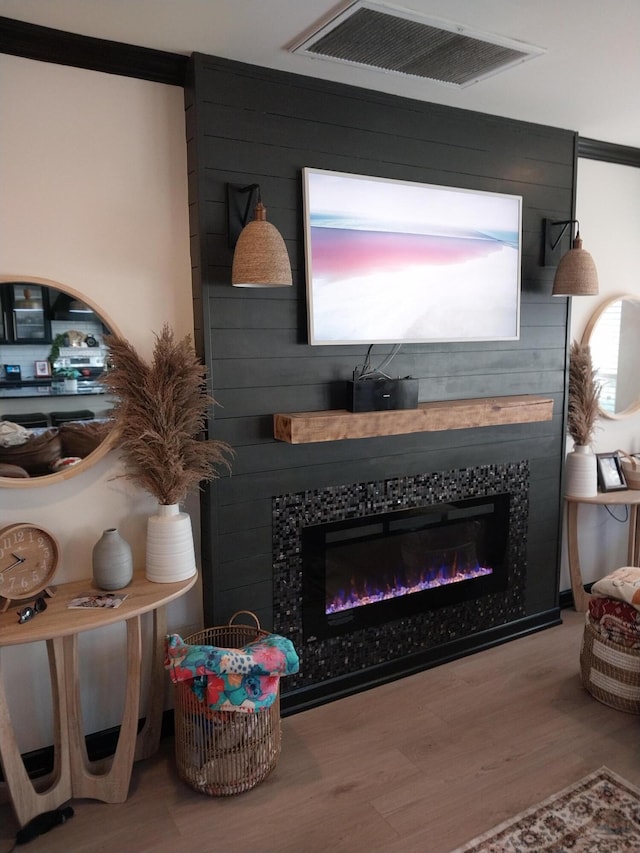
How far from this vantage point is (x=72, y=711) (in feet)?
7.11

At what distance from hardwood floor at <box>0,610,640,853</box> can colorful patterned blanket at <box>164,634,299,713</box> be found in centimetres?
35

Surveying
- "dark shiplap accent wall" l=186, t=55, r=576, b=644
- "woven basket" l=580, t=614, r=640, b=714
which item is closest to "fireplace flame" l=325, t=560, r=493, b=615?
"dark shiplap accent wall" l=186, t=55, r=576, b=644

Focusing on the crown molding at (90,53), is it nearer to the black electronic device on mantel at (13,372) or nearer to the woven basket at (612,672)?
the black electronic device on mantel at (13,372)

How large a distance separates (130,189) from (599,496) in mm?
2725

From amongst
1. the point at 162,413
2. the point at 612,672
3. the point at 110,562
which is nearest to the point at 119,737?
the point at 110,562

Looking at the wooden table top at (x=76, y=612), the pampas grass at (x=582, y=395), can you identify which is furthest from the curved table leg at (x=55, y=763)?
the pampas grass at (x=582, y=395)

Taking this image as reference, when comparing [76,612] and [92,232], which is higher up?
[92,232]

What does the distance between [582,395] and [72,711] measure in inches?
109

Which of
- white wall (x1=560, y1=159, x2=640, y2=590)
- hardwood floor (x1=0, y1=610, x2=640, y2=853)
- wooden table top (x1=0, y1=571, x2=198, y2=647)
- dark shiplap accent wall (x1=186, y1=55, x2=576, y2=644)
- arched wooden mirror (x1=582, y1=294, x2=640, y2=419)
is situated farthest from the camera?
arched wooden mirror (x1=582, y1=294, x2=640, y2=419)

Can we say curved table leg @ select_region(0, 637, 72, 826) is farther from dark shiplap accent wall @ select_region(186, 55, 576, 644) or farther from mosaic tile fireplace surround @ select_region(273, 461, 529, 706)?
mosaic tile fireplace surround @ select_region(273, 461, 529, 706)

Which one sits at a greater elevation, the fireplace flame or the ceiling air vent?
the ceiling air vent

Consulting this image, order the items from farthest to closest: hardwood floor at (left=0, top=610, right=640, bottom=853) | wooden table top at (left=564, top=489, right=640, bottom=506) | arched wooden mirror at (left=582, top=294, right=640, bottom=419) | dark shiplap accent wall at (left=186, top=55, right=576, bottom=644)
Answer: arched wooden mirror at (left=582, top=294, right=640, bottom=419) → wooden table top at (left=564, top=489, right=640, bottom=506) → dark shiplap accent wall at (left=186, top=55, right=576, bottom=644) → hardwood floor at (left=0, top=610, right=640, bottom=853)

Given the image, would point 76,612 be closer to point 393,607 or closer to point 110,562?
point 110,562

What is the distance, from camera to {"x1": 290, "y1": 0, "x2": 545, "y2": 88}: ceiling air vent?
6.59 feet
